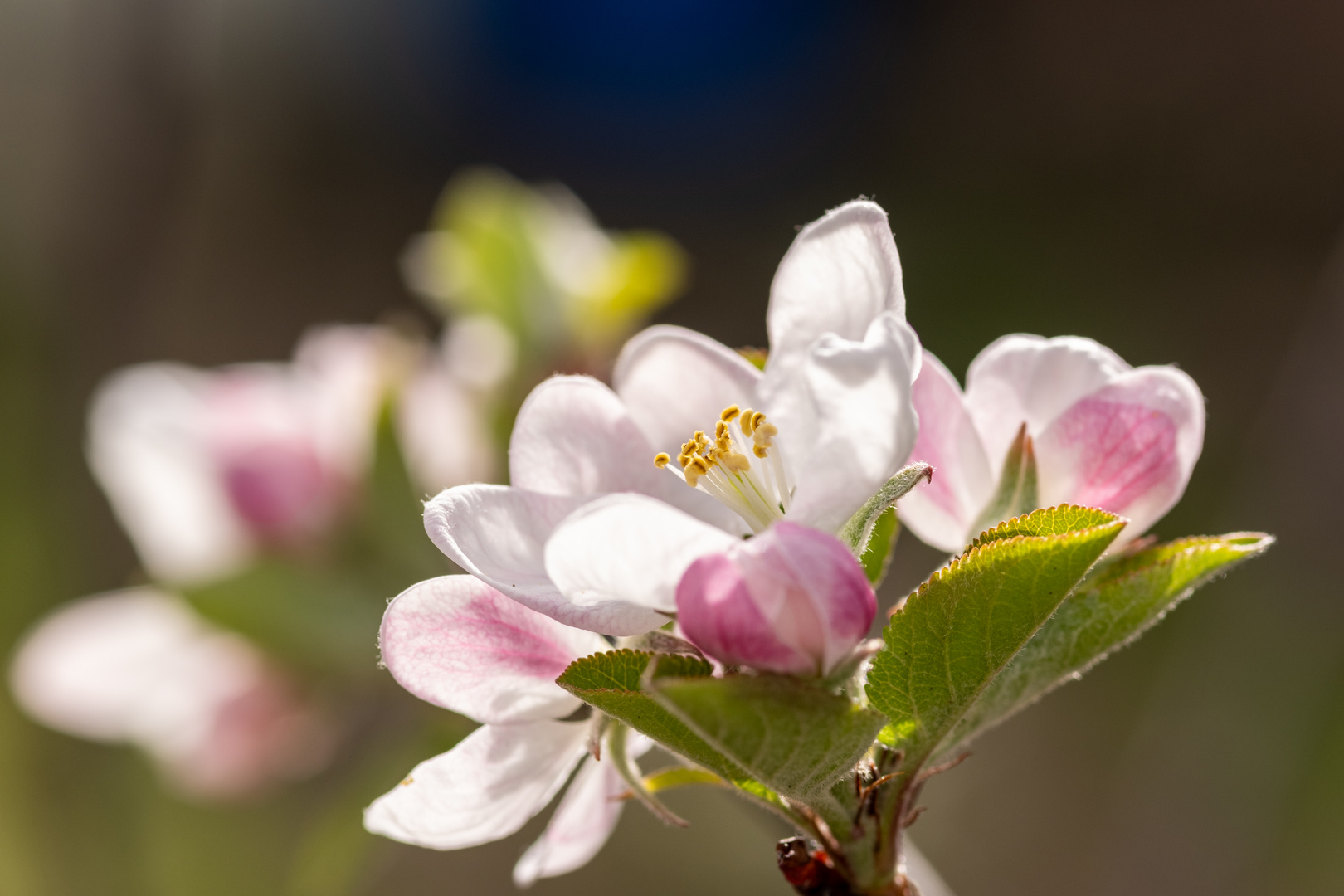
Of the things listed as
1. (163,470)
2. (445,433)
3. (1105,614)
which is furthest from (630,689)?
(163,470)

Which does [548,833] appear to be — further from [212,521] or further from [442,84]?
[442,84]

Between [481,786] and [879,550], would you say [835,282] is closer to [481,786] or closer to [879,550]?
[879,550]

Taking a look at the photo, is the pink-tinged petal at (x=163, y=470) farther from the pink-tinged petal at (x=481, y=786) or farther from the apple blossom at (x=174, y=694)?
the pink-tinged petal at (x=481, y=786)

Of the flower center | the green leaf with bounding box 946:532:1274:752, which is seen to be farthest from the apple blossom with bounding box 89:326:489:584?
the green leaf with bounding box 946:532:1274:752

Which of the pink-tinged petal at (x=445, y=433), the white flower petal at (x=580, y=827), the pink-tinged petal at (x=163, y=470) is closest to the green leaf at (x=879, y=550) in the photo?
the white flower petal at (x=580, y=827)

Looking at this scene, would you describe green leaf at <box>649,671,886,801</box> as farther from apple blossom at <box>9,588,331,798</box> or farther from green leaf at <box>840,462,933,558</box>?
apple blossom at <box>9,588,331,798</box>

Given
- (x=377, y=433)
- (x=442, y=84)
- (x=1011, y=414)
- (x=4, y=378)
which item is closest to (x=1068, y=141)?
(x=442, y=84)
